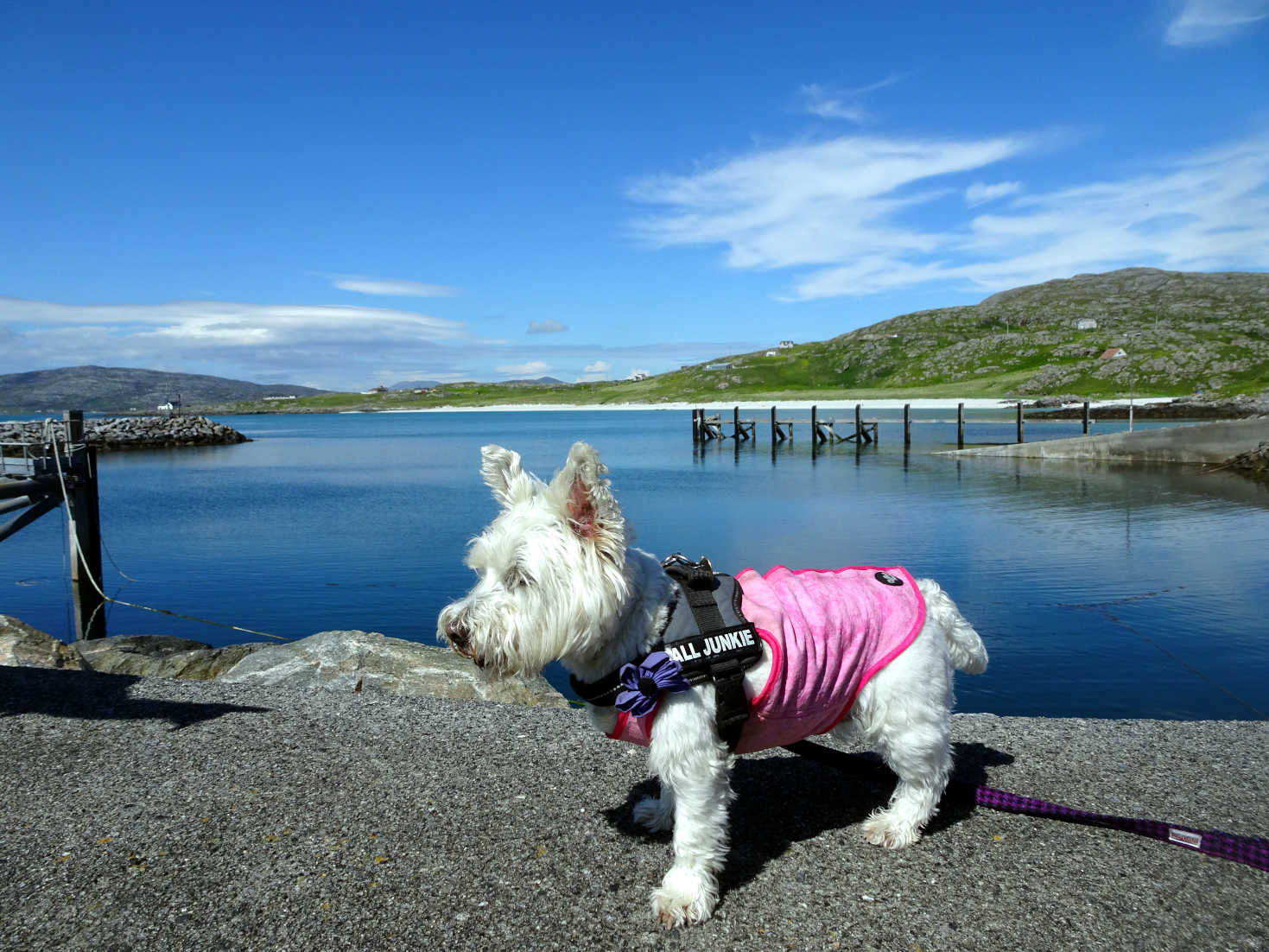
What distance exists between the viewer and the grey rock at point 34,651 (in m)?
8.80

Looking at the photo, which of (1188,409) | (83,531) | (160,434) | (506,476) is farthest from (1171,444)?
(160,434)

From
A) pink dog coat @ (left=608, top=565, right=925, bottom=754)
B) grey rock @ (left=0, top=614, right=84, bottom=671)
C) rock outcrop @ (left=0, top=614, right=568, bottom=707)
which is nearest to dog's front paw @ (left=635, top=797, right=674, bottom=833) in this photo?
pink dog coat @ (left=608, top=565, right=925, bottom=754)

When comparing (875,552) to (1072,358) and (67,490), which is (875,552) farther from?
(1072,358)

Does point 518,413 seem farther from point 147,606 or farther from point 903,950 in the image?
point 903,950

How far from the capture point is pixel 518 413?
17288 centimetres

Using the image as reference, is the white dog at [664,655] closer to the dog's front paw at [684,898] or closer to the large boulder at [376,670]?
the dog's front paw at [684,898]

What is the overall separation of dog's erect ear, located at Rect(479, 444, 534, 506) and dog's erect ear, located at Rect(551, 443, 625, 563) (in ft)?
0.77

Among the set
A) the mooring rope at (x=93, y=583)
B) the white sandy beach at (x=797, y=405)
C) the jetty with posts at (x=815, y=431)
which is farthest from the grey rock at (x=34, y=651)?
the white sandy beach at (x=797, y=405)

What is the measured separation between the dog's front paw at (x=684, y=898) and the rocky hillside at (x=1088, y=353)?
114757 mm

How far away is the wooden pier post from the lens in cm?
1501

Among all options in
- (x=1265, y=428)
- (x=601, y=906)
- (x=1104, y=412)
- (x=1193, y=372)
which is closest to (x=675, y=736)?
(x=601, y=906)

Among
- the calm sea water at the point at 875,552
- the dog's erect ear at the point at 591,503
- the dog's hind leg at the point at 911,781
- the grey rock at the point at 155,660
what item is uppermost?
the dog's erect ear at the point at 591,503

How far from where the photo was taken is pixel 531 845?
4199mm

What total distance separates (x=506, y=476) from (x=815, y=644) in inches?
64.5
